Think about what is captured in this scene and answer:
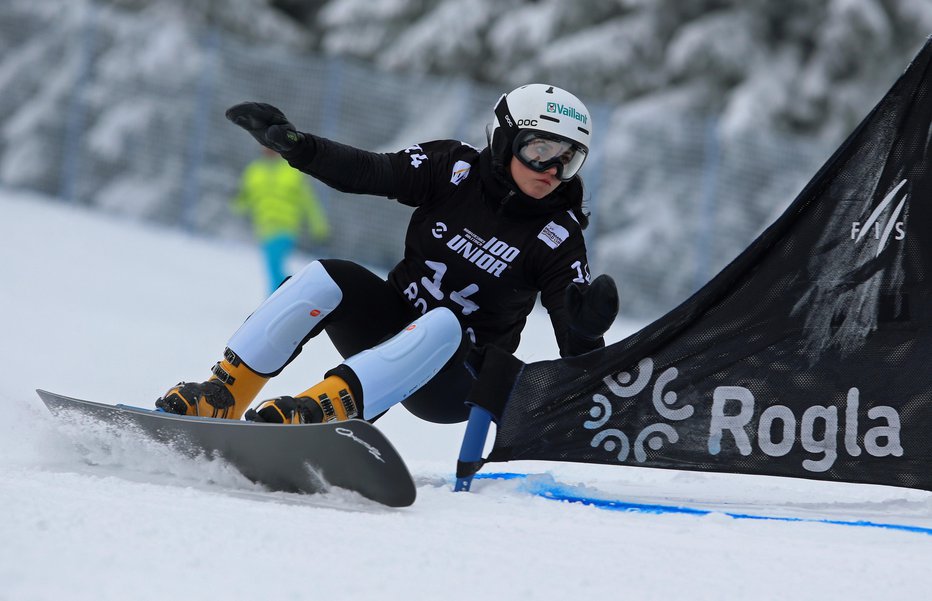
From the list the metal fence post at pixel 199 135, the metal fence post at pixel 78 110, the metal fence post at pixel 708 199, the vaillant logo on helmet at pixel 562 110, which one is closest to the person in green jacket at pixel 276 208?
the metal fence post at pixel 199 135

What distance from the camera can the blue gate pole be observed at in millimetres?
3375

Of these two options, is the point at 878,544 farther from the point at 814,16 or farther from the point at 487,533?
the point at 814,16

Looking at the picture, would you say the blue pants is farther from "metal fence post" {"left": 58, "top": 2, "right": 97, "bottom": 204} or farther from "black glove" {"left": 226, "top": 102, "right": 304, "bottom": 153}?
"black glove" {"left": 226, "top": 102, "right": 304, "bottom": 153}

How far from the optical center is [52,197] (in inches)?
534

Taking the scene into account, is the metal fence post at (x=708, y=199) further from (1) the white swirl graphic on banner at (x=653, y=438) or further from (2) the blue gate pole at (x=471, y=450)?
(2) the blue gate pole at (x=471, y=450)

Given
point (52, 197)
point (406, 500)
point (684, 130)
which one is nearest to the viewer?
point (406, 500)

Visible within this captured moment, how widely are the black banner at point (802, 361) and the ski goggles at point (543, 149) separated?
58 centimetres

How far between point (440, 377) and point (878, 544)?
1.36 metres

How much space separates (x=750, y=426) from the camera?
11.4 ft

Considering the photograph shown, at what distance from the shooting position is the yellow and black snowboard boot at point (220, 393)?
320 cm

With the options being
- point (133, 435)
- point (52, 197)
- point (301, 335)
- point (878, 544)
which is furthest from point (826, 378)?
point (52, 197)

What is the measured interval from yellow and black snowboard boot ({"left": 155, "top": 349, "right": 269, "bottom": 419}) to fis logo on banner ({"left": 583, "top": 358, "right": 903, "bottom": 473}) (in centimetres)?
103

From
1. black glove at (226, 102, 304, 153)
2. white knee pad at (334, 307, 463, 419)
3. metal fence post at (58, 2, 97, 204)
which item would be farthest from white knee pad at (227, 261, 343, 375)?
metal fence post at (58, 2, 97, 204)

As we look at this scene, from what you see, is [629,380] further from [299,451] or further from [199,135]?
[199,135]
